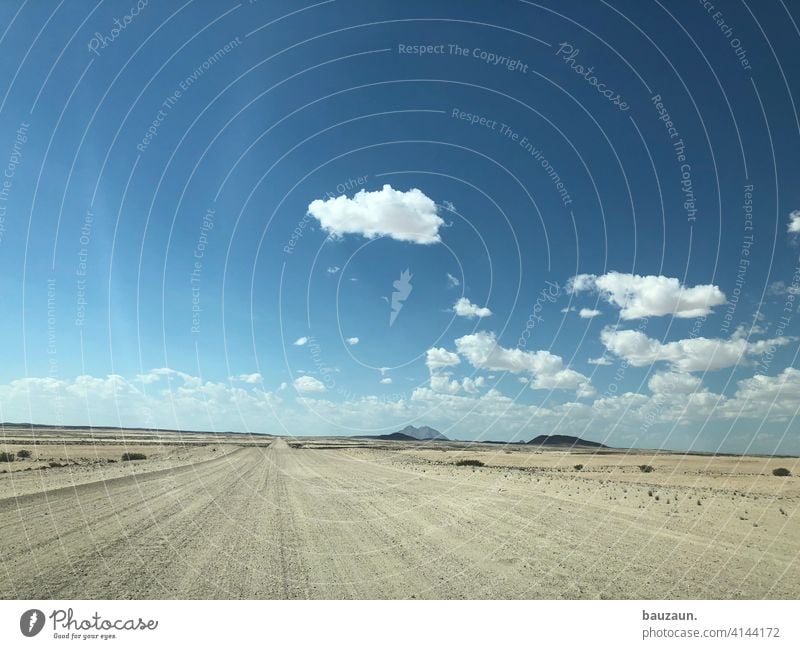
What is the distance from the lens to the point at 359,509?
706 inches

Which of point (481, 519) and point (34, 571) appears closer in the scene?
point (34, 571)

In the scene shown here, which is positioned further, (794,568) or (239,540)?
(239,540)

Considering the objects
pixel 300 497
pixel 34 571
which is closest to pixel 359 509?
pixel 300 497

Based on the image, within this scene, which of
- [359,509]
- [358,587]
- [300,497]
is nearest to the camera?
[358,587]

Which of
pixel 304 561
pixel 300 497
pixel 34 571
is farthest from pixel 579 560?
pixel 300 497

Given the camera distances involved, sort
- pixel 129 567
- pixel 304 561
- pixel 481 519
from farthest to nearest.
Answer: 1. pixel 481 519
2. pixel 304 561
3. pixel 129 567

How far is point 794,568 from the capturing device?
11.1m
